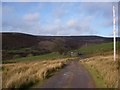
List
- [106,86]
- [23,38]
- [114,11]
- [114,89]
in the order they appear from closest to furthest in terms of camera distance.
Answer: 1. [114,89]
2. [106,86]
3. [114,11]
4. [23,38]

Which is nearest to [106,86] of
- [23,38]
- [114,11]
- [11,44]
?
[114,11]

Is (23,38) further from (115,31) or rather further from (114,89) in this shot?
(114,89)

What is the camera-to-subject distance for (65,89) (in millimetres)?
13469

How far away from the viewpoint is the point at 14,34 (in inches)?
7308

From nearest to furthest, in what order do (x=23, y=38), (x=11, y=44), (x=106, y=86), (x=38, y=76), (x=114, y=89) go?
1. (x=114, y=89)
2. (x=106, y=86)
3. (x=38, y=76)
4. (x=11, y=44)
5. (x=23, y=38)

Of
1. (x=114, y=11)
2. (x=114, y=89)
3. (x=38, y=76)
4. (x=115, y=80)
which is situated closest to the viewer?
(x=114, y=89)

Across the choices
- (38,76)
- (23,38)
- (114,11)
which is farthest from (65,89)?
(23,38)

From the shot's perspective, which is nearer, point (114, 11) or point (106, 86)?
point (106, 86)

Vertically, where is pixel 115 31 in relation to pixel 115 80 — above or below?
above

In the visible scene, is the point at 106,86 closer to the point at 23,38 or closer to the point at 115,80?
the point at 115,80

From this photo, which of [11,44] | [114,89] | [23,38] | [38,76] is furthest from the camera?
[23,38]

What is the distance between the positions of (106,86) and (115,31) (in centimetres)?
1838

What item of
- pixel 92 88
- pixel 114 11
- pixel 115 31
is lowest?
pixel 92 88

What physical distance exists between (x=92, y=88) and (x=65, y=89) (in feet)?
4.21
